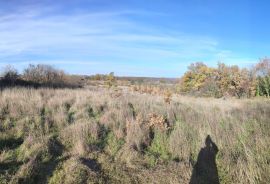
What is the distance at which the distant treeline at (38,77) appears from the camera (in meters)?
21.8

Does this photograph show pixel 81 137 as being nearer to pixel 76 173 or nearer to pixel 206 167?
pixel 76 173

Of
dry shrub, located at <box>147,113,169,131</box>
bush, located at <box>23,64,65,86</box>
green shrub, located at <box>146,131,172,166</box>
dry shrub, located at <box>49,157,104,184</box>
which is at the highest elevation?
bush, located at <box>23,64,65,86</box>

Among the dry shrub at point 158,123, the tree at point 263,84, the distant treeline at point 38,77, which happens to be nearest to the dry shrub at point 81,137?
the dry shrub at point 158,123

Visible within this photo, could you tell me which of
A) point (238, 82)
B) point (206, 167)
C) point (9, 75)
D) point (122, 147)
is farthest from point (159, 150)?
point (238, 82)

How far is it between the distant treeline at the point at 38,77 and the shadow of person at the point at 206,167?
1780 centimetres

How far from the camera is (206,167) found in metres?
5.59

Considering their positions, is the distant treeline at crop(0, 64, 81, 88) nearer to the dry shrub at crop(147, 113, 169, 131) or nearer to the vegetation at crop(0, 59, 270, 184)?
the vegetation at crop(0, 59, 270, 184)

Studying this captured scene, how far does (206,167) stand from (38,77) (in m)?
22.7

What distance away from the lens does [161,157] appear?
20.7 feet

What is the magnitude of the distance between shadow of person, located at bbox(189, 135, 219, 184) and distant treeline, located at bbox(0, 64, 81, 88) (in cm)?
1780

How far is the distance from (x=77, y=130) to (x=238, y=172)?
415 centimetres

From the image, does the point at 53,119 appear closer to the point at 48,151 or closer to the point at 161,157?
the point at 48,151

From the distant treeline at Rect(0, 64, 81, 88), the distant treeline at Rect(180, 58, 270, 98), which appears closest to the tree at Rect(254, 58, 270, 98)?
the distant treeline at Rect(180, 58, 270, 98)

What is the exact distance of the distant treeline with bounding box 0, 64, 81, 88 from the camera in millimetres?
21781
